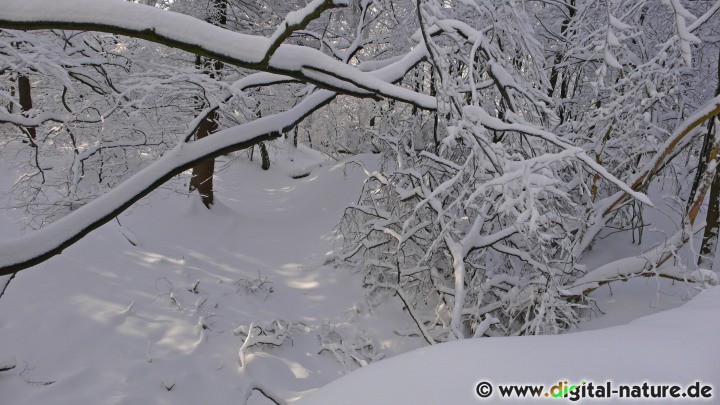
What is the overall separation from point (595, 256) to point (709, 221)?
2.60 meters

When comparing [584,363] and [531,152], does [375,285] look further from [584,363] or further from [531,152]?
[584,363]

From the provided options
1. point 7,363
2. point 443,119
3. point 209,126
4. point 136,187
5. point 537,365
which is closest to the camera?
point 537,365

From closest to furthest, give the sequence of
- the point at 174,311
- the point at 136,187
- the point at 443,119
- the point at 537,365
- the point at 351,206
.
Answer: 1. the point at 537,365
2. the point at 443,119
3. the point at 136,187
4. the point at 174,311
5. the point at 351,206

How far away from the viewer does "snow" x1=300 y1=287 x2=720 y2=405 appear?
41.3 inches

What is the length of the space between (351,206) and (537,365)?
6.80 metres

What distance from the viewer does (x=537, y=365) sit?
112cm

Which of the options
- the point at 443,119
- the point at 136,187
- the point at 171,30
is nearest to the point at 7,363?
the point at 136,187

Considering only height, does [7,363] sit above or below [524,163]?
below

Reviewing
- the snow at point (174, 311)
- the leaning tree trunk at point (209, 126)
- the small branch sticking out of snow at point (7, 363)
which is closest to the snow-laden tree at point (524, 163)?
the snow at point (174, 311)

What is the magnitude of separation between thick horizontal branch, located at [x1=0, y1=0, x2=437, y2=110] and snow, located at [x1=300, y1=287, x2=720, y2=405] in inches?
65.4

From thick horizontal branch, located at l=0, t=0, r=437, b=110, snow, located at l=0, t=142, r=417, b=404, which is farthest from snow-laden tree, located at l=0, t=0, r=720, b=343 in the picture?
snow, located at l=0, t=142, r=417, b=404

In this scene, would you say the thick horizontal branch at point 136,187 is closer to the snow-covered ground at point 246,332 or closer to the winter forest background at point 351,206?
the winter forest background at point 351,206

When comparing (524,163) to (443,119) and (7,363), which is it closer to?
(443,119)

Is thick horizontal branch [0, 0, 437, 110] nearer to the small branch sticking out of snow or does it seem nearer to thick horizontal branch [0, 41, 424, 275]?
thick horizontal branch [0, 41, 424, 275]
